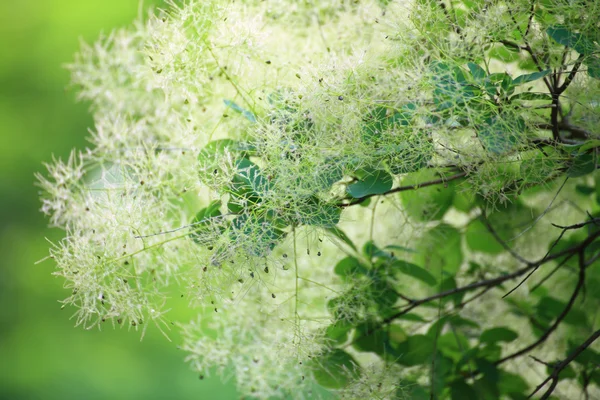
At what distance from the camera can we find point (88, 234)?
0.49 meters

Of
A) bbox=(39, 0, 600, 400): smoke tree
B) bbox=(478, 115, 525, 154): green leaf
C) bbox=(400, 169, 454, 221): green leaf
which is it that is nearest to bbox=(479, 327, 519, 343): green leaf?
bbox=(39, 0, 600, 400): smoke tree

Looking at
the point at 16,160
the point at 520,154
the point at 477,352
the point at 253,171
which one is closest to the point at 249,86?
the point at 253,171

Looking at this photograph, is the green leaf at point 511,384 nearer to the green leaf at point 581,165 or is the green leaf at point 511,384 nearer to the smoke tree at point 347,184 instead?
the smoke tree at point 347,184

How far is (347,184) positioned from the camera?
1.56 ft

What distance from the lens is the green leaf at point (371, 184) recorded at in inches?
17.3

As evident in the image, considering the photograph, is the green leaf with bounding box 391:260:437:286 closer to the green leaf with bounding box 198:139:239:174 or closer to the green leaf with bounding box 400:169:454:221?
the green leaf with bounding box 400:169:454:221

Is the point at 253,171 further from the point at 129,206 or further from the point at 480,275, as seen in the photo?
the point at 480,275

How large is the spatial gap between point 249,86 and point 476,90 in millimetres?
195

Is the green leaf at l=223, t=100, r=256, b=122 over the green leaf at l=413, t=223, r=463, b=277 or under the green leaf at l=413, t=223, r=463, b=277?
over

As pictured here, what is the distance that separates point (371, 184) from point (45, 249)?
161cm

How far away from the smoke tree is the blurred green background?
127 centimetres

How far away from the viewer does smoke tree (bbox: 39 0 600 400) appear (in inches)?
17.4

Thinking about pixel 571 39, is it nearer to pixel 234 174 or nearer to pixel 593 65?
pixel 593 65

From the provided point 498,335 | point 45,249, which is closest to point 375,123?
point 498,335
